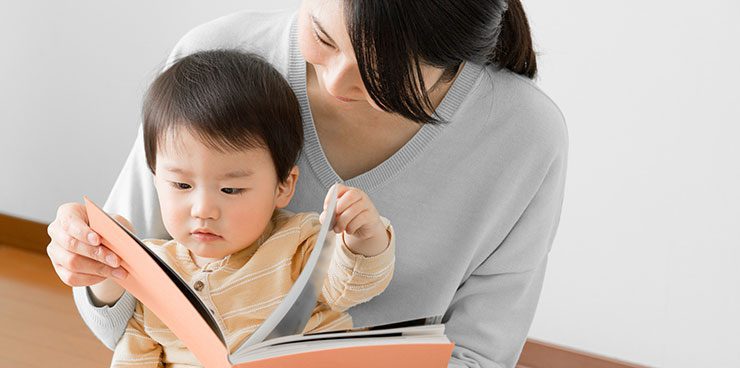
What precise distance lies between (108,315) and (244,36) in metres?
0.47

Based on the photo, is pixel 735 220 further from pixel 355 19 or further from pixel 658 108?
pixel 355 19

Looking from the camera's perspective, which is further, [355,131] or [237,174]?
[355,131]

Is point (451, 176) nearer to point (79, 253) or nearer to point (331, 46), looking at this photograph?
point (331, 46)

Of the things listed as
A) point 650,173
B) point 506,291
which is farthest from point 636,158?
point 506,291

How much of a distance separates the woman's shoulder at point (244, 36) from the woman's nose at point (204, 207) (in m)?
0.28

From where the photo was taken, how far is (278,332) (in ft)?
3.61

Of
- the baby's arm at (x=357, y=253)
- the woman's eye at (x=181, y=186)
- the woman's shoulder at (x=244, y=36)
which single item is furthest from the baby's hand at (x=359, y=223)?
the woman's shoulder at (x=244, y=36)

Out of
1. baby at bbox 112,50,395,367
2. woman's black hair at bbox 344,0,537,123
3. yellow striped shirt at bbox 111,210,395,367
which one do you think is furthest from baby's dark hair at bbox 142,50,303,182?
woman's black hair at bbox 344,0,537,123

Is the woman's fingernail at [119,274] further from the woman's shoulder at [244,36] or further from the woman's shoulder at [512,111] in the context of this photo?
the woman's shoulder at [512,111]

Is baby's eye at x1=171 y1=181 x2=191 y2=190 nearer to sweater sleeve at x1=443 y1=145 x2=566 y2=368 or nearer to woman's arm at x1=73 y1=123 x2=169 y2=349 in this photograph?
woman's arm at x1=73 y1=123 x2=169 y2=349

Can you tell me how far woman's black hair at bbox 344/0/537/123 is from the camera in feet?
3.57

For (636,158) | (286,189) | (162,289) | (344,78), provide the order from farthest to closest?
(636,158) < (286,189) < (344,78) < (162,289)

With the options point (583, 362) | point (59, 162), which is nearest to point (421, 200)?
point (583, 362)

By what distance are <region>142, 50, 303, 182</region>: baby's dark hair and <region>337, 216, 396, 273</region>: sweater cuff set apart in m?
0.14
